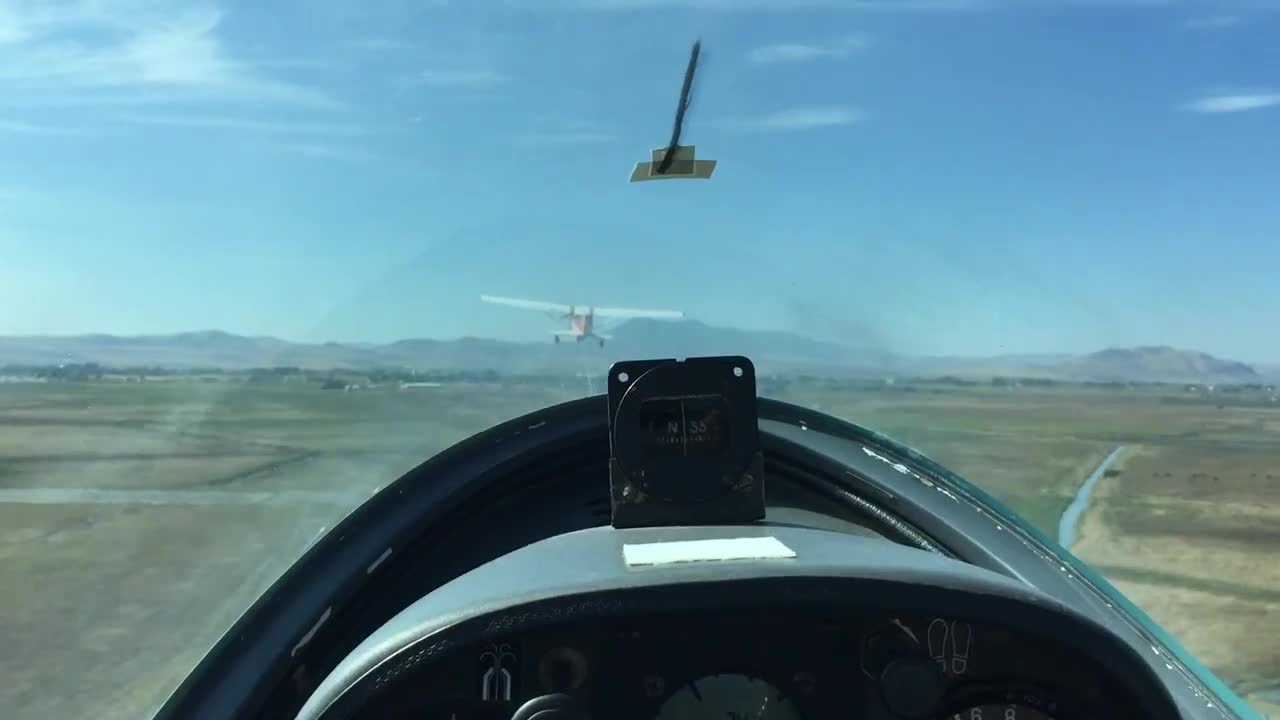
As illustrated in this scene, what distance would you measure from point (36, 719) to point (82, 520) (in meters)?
0.53

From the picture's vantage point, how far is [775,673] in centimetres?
158

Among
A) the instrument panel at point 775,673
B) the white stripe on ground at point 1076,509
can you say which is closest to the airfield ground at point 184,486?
the white stripe on ground at point 1076,509

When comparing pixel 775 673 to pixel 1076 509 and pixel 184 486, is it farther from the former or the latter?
pixel 1076 509

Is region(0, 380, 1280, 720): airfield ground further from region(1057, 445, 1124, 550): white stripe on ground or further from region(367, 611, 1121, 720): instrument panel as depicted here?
region(367, 611, 1121, 720): instrument panel

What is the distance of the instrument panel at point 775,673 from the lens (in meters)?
1.51

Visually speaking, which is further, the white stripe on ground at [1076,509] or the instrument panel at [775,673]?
the white stripe on ground at [1076,509]

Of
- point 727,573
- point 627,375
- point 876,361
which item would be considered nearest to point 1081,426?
point 876,361

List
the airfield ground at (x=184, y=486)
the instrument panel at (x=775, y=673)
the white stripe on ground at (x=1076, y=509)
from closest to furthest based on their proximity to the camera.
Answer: the instrument panel at (x=775, y=673) < the airfield ground at (x=184, y=486) < the white stripe on ground at (x=1076, y=509)

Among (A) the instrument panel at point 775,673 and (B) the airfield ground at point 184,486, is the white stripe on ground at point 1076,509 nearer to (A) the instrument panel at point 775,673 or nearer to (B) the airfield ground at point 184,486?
(B) the airfield ground at point 184,486

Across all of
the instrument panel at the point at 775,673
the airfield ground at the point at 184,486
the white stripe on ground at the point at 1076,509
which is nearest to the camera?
the instrument panel at the point at 775,673

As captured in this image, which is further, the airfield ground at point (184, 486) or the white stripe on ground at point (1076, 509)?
the white stripe on ground at point (1076, 509)

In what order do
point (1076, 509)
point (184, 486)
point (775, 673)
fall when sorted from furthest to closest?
point (1076, 509)
point (184, 486)
point (775, 673)

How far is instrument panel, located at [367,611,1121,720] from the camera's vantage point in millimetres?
1515

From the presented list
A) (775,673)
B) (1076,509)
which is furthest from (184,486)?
(1076,509)
